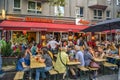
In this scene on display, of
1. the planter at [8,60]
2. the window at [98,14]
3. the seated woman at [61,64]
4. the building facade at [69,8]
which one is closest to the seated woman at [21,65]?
the seated woman at [61,64]

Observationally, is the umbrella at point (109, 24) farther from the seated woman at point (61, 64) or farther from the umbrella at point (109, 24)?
the seated woman at point (61, 64)

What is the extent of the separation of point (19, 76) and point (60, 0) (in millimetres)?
12253

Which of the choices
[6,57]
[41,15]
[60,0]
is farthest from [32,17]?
[6,57]

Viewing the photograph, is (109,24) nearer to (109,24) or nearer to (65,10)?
(109,24)

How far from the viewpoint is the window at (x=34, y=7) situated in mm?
24891

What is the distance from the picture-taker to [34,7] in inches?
990

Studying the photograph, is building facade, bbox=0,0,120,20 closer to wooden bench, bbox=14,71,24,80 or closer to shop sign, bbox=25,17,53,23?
shop sign, bbox=25,17,53,23

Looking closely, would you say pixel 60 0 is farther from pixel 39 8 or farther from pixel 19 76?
pixel 19 76

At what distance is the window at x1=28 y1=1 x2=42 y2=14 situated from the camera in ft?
81.7

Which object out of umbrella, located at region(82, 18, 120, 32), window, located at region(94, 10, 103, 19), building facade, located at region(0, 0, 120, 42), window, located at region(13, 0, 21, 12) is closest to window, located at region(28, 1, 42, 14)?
building facade, located at region(0, 0, 120, 42)

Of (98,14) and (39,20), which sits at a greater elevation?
(98,14)

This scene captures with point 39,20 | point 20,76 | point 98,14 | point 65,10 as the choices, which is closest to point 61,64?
point 20,76

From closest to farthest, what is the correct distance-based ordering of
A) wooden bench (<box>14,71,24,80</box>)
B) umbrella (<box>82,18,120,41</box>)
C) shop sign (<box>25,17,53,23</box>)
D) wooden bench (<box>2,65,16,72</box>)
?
1. wooden bench (<box>14,71,24,80</box>)
2. umbrella (<box>82,18,120,41</box>)
3. wooden bench (<box>2,65,16,72</box>)
4. shop sign (<box>25,17,53,23</box>)

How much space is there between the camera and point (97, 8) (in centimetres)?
3105
